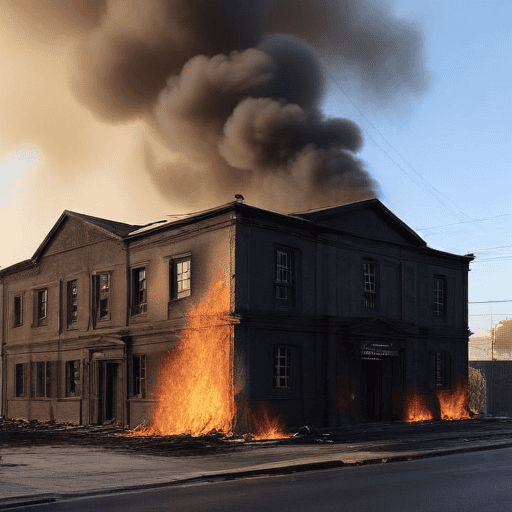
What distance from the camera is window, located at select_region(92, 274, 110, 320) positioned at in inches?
1216

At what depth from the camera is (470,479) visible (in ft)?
43.0

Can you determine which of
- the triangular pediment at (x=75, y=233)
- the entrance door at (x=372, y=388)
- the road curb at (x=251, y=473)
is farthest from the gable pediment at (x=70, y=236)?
the road curb at (x=251, y=473)

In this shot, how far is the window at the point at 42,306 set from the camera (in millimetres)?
34969

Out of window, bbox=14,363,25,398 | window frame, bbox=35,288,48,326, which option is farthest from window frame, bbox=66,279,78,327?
window, bbox=14,363,25,398

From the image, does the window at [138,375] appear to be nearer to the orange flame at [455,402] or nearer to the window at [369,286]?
the window at [369,286]

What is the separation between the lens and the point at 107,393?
3039 cm

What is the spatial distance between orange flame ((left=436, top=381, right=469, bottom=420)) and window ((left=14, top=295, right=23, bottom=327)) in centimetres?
1967

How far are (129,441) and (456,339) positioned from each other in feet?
56.2

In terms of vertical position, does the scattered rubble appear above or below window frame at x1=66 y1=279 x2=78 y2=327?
below

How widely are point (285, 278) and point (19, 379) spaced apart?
16668 mm

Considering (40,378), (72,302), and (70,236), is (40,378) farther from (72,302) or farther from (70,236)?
(70,236)

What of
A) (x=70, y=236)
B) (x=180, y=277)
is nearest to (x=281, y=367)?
(x=180, y=277)

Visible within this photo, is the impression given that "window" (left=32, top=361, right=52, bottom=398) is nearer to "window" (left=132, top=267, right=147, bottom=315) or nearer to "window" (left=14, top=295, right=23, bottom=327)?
"window" (left=14, top=295, right=23, bottom=327)

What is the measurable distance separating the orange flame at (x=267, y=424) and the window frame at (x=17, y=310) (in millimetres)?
16682
